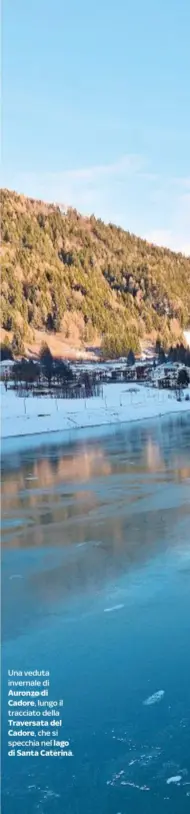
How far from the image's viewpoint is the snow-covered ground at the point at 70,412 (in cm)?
3931

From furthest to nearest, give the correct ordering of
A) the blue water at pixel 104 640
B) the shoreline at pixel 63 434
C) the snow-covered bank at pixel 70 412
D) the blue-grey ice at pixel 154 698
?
the snow-covered bank at pixel 70 412 < the shoreline at pixel 63 434 < the blue-grey ice at pixel 154 698 < the blue water at pixel 104 640

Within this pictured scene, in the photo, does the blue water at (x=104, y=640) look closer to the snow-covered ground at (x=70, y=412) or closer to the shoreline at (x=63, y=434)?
the shoreline at (x=63, y=434)

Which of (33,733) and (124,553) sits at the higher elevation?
(124,553)

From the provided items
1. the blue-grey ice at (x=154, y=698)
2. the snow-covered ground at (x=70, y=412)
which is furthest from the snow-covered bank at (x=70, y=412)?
the blue-grey ice at (x=154, y=698)

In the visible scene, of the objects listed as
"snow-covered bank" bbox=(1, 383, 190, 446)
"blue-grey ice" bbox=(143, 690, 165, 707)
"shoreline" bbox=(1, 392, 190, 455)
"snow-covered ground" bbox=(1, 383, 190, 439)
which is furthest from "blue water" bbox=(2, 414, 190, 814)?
"snow-covered ground" bbox=(1, 383, 190, 439)

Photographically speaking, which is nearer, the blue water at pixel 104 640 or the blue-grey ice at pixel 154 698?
the blue water at pixel 104 640

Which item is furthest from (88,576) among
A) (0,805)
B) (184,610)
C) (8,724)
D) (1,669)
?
(0,805)

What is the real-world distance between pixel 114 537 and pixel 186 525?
4.40 ft

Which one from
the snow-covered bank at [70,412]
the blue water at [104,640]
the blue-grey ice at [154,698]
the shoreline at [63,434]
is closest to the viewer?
the blue water at [104,640]

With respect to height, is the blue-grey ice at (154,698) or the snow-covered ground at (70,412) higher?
the snow-covered ground at (70,412)

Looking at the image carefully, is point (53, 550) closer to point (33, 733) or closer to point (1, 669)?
point (1, 669)

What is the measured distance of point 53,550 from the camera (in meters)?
10.1

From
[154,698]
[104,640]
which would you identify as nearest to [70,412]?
[104,640]

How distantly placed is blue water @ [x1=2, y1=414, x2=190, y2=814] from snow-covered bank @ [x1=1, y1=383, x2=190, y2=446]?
76.9 ft
